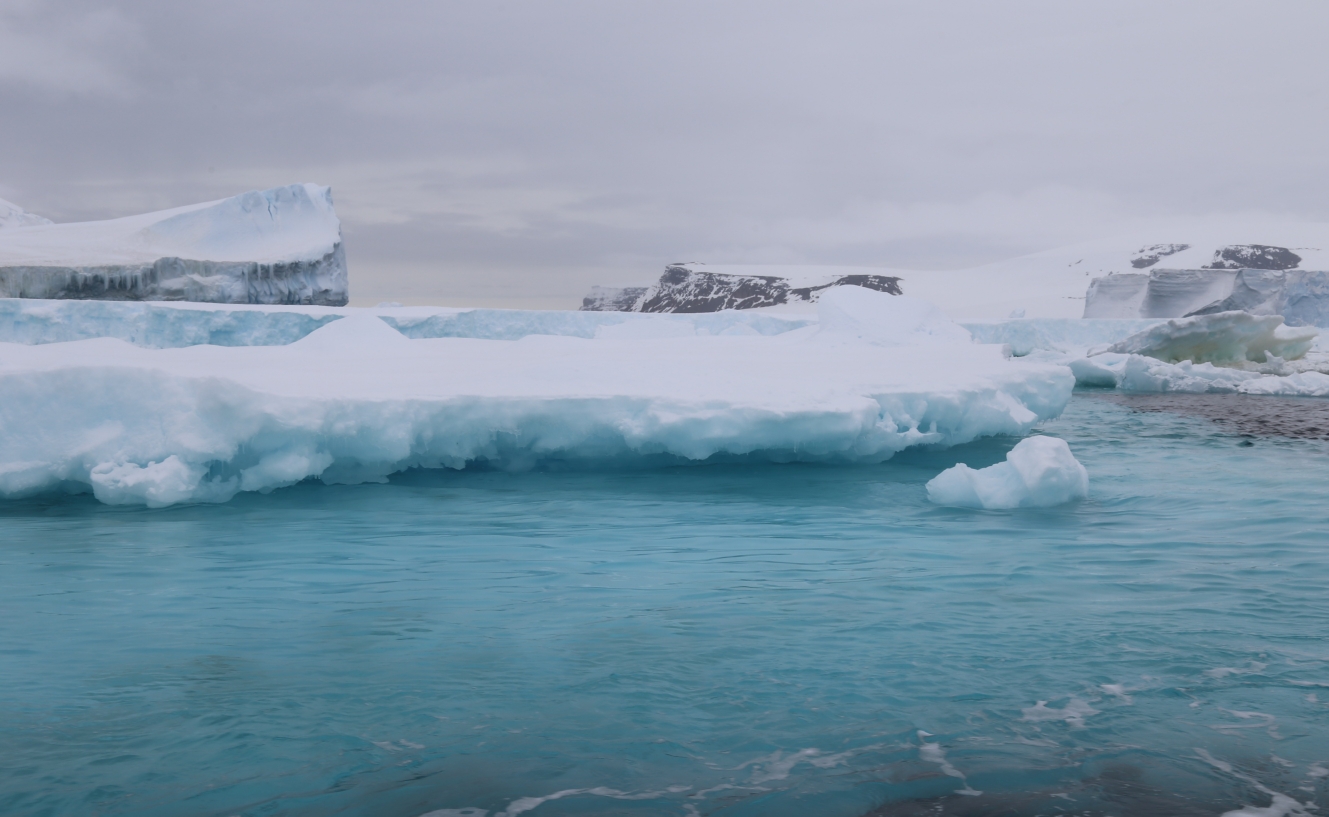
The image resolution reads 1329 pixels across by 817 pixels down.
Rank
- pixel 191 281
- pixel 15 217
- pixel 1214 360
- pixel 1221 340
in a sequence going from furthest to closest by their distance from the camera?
1. pixel 15 217
2. pixel 191 281
3. pixel 1214 360
4. pixel 1221 340

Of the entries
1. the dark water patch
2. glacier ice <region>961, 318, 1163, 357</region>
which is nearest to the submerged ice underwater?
the dark water patch

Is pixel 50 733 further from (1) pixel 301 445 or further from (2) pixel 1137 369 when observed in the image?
(2) pixel 1137 369

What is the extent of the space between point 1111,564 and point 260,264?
2350cm

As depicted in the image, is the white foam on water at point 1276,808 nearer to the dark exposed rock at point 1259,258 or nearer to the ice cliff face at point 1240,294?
the ice cliff face at point 1240,294

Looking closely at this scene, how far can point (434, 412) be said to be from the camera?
6117 mm

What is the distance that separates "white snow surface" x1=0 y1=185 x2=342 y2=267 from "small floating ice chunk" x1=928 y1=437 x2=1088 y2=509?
2238cm

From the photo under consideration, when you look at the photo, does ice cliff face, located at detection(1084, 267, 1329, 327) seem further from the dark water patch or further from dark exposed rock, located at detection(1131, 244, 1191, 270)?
dark exposed rock, located at detection(1131, 244, 1191, 270)

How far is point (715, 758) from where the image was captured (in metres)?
2.60

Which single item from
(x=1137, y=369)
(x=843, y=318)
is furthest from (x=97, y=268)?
(x=1137, y=369)

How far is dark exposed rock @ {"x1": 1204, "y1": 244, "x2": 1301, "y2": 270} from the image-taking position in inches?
1914

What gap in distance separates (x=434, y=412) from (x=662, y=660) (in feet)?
10.8

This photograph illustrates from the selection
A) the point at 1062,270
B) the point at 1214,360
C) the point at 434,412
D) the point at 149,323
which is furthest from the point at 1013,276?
the point at 434,412

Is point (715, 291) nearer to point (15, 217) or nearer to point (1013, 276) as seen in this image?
point (1013, 276)

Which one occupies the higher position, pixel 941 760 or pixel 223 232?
pixel 223 232
